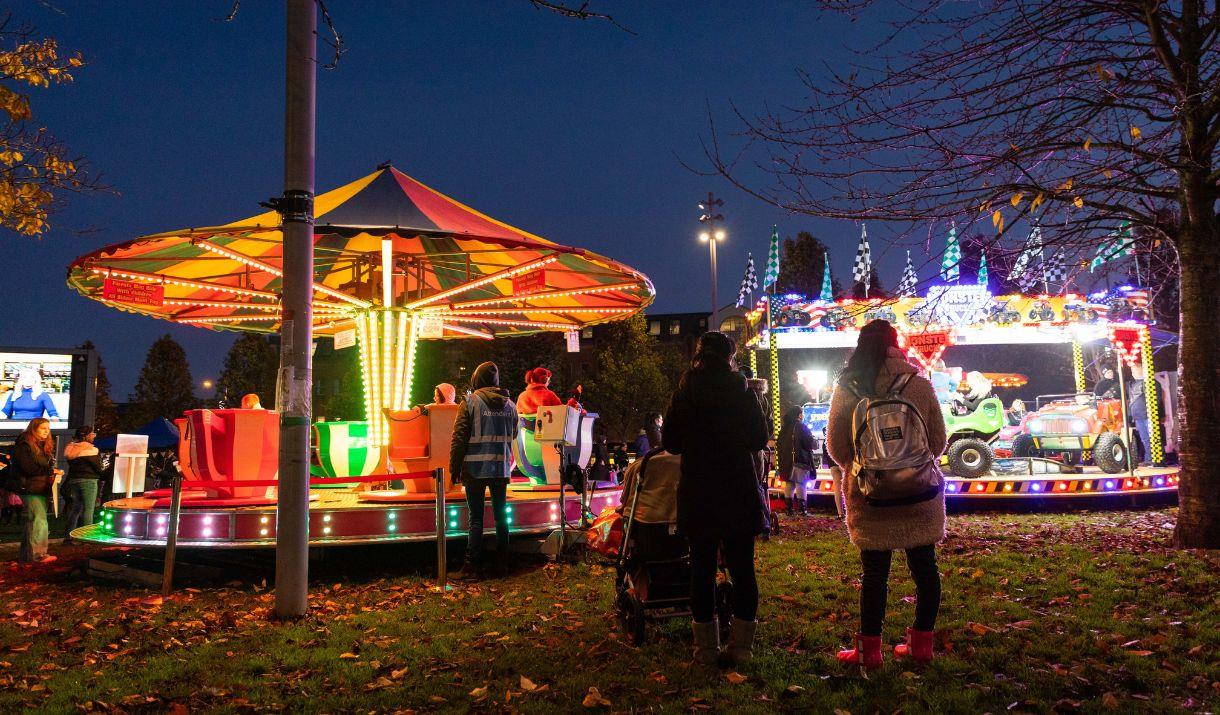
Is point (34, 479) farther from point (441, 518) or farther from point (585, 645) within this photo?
point (585, 645)

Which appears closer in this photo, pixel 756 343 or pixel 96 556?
pixel 96 556

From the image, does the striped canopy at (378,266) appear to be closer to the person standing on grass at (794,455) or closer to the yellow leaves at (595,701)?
the person standing on grass at (794,455)

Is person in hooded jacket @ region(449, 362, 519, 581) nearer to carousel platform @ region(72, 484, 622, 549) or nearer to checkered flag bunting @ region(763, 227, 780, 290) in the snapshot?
carousel platform @ region(72, 484, 622, 549)

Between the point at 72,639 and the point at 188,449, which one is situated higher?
the point at 188,449

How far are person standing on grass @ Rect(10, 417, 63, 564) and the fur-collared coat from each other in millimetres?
9032

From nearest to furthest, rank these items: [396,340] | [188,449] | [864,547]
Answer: [864,547]
[188,449]
[396,340]

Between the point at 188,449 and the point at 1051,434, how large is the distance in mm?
14045

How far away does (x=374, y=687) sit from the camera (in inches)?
167

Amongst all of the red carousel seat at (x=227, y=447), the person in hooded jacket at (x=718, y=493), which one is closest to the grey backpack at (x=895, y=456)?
the person in hooded jacket at (x=718, y=493)

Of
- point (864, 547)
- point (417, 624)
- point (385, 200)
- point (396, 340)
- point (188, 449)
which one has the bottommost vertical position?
point (417, 624)

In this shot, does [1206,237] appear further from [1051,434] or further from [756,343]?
[756,343]

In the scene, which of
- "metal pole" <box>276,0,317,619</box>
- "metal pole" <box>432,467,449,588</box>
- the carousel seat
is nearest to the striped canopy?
the carousel seat

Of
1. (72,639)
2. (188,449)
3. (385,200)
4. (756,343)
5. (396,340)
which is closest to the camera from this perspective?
(72,639)

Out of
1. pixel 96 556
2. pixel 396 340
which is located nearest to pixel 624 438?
pixel 396 340
